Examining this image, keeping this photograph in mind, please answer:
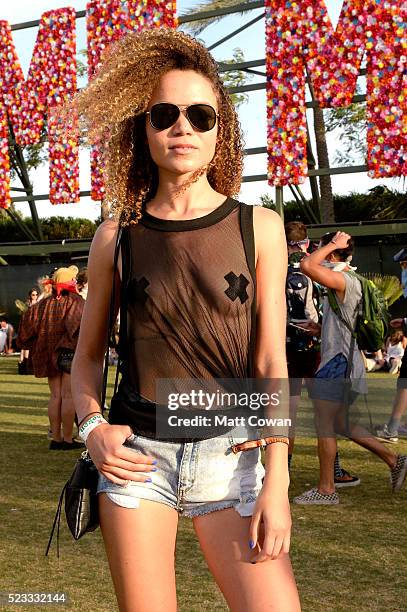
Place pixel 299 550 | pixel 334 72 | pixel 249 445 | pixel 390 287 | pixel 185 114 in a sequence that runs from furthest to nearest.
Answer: pixel 390 287 → pixel 334 72 → pixel 299 550 → pixel 185 114 → pixel 249 445

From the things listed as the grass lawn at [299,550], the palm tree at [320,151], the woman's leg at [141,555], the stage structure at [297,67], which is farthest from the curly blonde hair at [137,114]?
the palm tree at [320,151]

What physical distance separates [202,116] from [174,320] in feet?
1.72

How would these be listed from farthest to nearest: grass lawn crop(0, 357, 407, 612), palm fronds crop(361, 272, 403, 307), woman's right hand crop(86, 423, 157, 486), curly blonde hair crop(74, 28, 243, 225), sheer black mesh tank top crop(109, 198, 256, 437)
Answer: palm fronds crop(361, 272, 403, 307), grass lawn crop(0, 357, 407, 612), curly blonde hair crop(74, 28, 243, 225), sheer black mesh tank top crop(109, 198, 256, 437), woman's right hand crop(86, 423, 157, 486)

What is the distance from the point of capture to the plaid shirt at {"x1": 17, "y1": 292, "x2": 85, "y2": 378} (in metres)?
9.21

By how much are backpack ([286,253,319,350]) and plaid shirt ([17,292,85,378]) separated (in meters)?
3.00

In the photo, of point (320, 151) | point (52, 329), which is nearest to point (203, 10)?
point (320, 151)

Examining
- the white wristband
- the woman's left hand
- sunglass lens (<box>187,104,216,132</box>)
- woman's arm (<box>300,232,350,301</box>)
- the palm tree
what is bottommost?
the woman's left hand

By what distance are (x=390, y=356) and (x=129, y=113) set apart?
51.7ft

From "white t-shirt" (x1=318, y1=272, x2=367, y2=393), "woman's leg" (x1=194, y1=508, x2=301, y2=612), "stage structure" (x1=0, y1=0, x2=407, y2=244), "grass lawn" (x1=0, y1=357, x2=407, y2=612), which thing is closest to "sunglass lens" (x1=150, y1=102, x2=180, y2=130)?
"woman's leg" (x1=194, y1=508, x2=301, y2=612)

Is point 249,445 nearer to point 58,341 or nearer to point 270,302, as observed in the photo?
point 270,302

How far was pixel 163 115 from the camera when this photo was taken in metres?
2.24

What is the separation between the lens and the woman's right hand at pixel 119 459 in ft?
6.68

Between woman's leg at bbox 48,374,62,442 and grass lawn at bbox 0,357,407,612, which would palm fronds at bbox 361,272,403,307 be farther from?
grass lawn at bbox 0,357,407,612

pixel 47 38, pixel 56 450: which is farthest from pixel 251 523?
pixel 47 38
